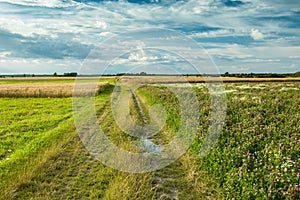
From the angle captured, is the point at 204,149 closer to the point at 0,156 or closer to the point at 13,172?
the point at 13,172

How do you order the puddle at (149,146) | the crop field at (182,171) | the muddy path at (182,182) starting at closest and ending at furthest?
1. the crop field at (182,171)
2. the muddy path at (182,182)
3. the puddle at (149,146)

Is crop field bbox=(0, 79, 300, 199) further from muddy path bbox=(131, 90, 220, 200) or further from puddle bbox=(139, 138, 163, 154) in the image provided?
puddle bbox=(139, 138, 163, 154)

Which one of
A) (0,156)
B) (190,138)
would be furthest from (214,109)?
(0,156)

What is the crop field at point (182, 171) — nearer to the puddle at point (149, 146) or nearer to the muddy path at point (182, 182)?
the muddy path at point (182, 182)

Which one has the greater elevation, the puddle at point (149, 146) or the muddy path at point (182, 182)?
the puddle at point (149, 146)

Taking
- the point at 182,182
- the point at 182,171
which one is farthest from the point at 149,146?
the point at 182,182

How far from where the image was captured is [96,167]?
9445 millimetres

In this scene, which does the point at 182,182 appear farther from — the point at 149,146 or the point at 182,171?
the point at 149,146

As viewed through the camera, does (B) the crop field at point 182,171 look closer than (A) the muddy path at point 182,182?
Yes

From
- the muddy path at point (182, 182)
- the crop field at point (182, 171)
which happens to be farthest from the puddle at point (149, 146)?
the muddy path at point (182, 182)

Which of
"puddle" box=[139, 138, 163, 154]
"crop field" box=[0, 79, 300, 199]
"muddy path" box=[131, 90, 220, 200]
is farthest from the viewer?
"puddle" box=[139, 138, 163, 154]

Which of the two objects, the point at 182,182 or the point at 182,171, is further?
the point at 182,171

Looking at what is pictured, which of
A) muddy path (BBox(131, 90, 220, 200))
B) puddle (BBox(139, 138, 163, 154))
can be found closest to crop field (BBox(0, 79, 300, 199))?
muddy path (BBox(131, 90, 220, 200))

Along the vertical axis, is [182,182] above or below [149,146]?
below
